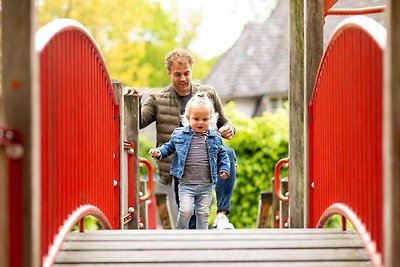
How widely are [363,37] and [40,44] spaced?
1489 millimetres

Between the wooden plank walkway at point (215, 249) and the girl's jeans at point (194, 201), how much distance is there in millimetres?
1850

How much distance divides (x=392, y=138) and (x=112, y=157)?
3489 millimetres

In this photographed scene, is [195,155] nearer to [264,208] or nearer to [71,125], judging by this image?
[71,125]

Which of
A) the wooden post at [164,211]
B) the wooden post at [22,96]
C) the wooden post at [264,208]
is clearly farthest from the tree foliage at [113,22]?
the wooden post at [22,96]

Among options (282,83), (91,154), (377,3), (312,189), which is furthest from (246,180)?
(282,83)

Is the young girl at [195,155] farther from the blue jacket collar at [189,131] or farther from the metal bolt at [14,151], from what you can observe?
the metal bolt at [14,151]

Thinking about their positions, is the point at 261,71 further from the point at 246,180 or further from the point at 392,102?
the point at 392,102

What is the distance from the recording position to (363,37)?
4457 millimetres

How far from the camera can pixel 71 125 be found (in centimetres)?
475

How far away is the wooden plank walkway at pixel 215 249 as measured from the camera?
4.47 meters

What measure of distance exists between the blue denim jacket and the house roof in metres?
25.2

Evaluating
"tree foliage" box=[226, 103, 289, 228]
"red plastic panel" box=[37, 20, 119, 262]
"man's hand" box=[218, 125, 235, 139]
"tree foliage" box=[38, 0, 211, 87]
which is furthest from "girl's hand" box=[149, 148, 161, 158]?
"tree foliage" box=[38, 0, 211, 87]

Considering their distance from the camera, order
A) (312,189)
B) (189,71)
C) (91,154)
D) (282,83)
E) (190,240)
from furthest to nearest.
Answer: (282,83) → (189,71) → (312,189) → (91,154) → (190,240)

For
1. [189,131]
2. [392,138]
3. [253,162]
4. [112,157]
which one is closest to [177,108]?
[189,131]
